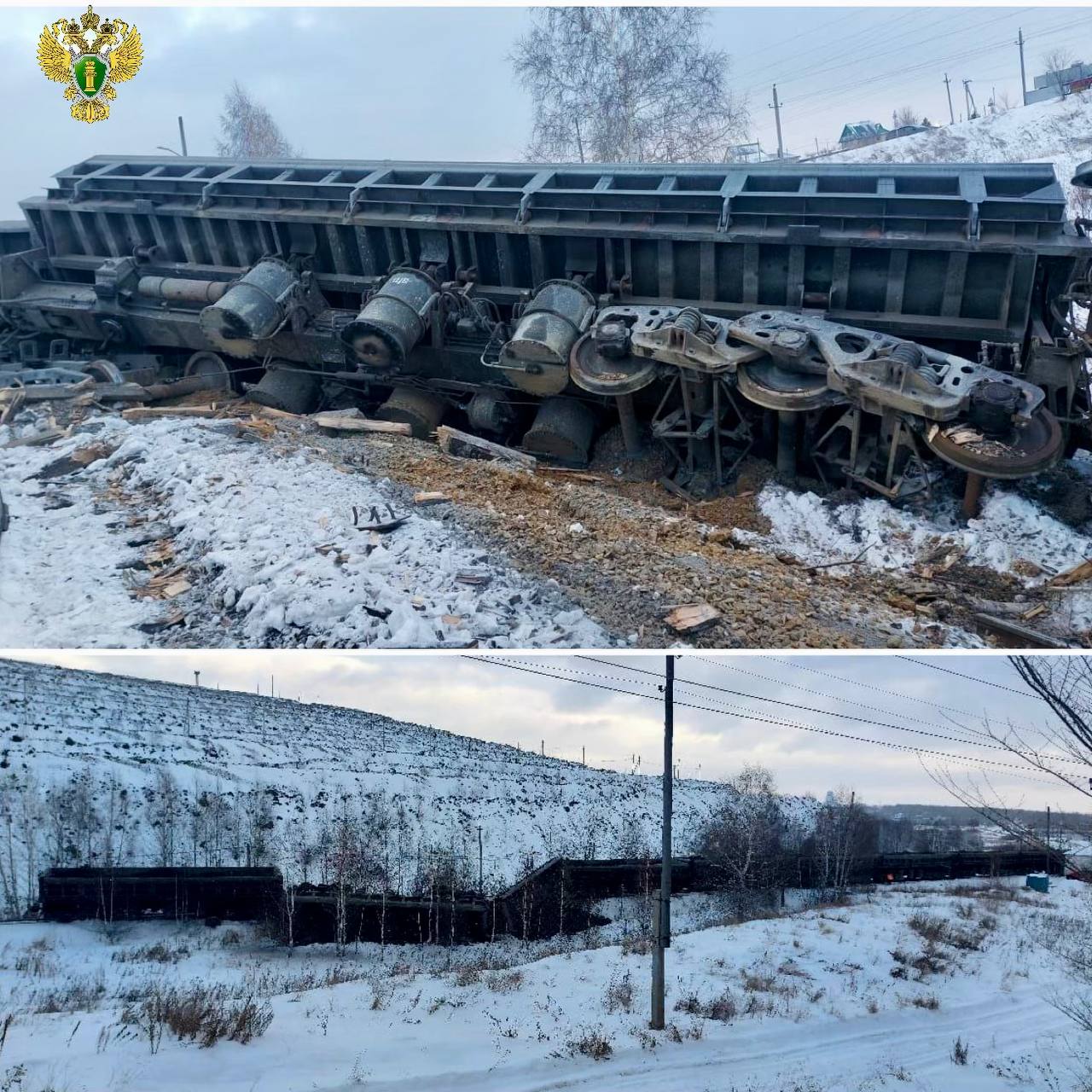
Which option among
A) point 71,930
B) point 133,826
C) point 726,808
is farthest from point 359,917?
point 726,808

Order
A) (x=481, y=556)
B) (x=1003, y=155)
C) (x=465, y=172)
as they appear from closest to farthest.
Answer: (x=481, y=556) < (x=465, y=172) < (x=1003, y=155)

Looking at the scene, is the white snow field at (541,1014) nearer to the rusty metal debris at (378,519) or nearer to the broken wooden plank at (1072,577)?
the rusty metal debris at (378,519)

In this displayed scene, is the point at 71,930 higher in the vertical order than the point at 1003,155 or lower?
lower

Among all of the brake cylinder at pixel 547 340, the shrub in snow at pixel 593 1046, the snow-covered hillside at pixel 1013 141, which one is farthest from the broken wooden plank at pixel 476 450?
the snow-covered hillside at pixel 1013 141

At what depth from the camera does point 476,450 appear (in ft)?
25.0

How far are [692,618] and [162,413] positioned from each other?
539 centimetres

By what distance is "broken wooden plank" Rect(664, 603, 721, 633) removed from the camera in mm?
5059

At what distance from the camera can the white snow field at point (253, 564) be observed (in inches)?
199

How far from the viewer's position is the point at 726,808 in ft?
67.4

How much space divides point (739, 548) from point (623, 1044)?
4.42 metres

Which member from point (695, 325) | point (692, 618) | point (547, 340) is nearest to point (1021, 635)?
point (692, 618)

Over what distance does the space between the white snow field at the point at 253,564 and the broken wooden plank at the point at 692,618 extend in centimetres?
38

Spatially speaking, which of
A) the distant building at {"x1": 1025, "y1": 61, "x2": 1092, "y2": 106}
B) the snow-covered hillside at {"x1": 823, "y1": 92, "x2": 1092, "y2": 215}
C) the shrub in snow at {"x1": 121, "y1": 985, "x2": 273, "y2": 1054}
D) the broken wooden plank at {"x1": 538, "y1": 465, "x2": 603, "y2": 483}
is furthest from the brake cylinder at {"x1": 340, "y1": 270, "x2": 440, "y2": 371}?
the snow-covered hillside at {"x1": 823, "y1": 92, "x2": 1092, "y2": 215}

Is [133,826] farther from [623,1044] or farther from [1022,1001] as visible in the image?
[1022,1001]
